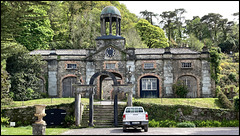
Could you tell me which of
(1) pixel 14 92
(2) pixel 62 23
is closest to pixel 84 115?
(1) pixel 14 92

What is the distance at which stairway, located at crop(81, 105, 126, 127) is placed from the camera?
23.8 m

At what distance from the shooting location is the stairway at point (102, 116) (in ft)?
78.1

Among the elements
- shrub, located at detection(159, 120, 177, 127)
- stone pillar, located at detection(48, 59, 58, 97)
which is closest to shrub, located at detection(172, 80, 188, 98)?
shrub, located at detection(159, 120, 177, 127)

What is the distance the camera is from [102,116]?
24.8 meters

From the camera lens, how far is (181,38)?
77.1m

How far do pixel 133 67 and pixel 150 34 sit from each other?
26.5 meters

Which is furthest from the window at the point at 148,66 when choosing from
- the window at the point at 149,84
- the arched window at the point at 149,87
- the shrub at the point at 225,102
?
the shrub at the point at 225,102

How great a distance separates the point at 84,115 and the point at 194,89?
16132 mm

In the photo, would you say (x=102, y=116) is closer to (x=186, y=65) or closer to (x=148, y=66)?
(x=148, y=66)

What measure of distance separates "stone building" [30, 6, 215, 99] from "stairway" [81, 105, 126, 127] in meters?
10.1

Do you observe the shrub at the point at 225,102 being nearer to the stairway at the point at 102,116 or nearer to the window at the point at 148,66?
the window at the point at 148,66

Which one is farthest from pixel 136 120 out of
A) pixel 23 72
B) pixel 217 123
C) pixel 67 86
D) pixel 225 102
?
pixel 67 86

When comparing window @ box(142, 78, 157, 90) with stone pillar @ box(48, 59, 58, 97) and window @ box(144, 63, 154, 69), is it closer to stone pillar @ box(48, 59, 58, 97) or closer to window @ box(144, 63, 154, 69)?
window @ box(144, 63, 154, 69)

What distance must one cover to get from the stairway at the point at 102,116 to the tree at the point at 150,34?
35606 millimetres
